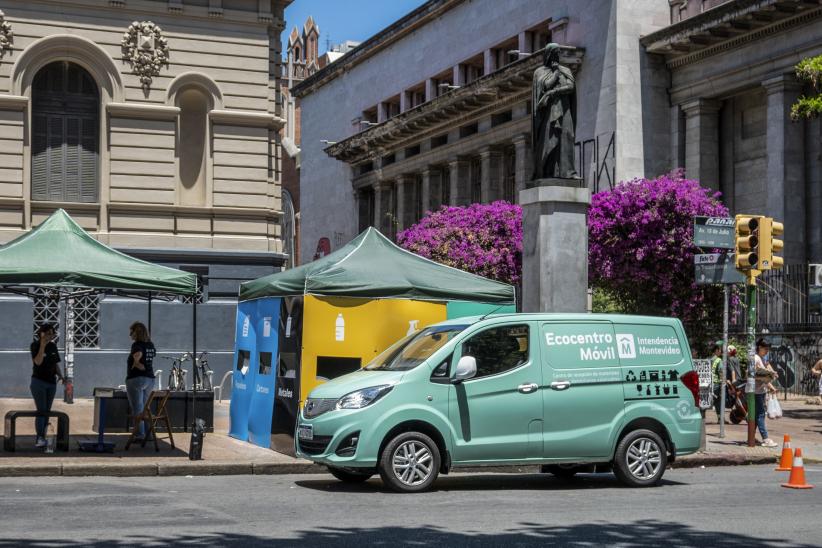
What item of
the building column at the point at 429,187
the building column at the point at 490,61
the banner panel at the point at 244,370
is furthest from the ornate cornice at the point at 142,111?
the building column at the point at 429,187

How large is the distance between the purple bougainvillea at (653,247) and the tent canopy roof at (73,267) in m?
19.6

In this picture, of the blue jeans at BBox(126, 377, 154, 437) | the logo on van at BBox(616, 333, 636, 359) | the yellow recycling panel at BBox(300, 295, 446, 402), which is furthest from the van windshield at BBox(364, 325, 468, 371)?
the blue jeans at BBox(126, 377, 154, 437)

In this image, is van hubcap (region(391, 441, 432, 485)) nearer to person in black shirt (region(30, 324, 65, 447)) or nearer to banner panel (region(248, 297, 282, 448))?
banner panel (region(248, 297, 282, 448))

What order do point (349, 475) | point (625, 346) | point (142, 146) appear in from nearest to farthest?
1. point (349, 475)
2. point (625, 346)
3. point (142, 146)

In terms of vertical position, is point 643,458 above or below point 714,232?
below

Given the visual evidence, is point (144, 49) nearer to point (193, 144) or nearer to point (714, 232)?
point (193, 144)

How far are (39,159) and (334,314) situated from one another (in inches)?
520

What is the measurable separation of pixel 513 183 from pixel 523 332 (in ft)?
129

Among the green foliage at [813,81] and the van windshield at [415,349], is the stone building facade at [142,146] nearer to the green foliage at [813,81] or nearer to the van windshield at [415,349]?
the green foliage at [813,81]

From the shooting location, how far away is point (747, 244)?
771 inches

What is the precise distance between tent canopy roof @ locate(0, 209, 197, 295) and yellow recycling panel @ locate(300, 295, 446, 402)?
1.78 m

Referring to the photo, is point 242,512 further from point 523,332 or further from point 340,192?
point 340,192

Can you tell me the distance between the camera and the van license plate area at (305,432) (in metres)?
13.8

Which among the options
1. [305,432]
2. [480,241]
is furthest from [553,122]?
[480,241]
